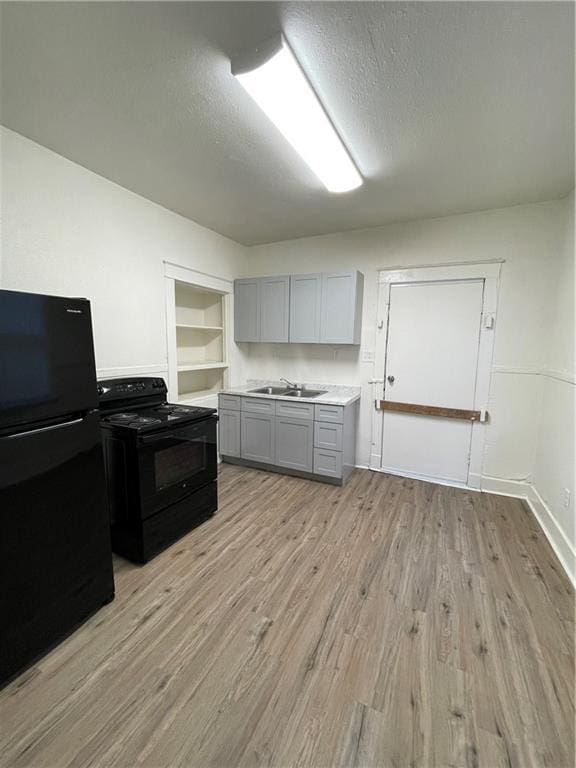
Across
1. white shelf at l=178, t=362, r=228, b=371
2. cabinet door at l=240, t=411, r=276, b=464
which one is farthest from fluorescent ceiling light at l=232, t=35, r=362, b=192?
cabinet door at l=240, t=411, r=276, b=464

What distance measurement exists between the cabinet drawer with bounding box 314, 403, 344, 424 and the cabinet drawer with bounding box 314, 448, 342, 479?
0.33 meters

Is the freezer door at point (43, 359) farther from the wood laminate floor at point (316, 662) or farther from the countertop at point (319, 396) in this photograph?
the countertop at point (319, 396)

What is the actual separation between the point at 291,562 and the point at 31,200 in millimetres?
2853

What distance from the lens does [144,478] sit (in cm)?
201

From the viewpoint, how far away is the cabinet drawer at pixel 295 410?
3287 millimetres

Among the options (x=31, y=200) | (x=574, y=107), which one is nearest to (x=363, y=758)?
(x=574, y=107)

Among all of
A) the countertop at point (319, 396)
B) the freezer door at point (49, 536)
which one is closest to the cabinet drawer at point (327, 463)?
the countertop at point (319, 396)

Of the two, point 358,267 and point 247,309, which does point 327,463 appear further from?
point 358,267

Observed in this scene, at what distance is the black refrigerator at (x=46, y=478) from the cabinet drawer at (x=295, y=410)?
1.97 meters

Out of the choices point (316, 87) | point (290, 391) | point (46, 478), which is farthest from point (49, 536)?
point (290, 391)

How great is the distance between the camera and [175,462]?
2.28 meters

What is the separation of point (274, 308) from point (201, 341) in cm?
106

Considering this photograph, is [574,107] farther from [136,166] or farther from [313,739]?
[313,739]

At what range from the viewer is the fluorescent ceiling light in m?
1.35
